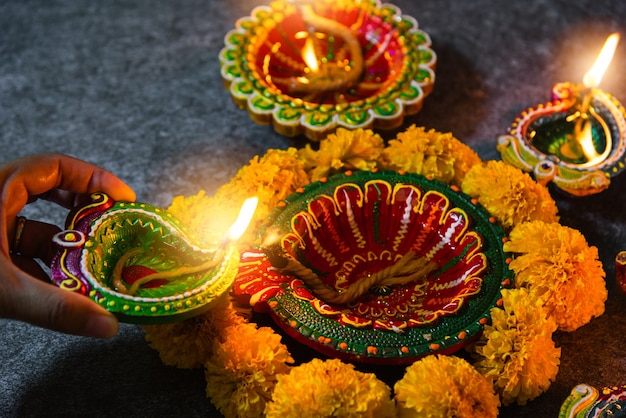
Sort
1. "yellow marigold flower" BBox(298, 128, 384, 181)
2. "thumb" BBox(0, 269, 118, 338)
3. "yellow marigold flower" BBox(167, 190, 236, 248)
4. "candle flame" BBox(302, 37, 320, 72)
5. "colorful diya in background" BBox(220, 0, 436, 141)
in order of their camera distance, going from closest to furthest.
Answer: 1. "thumb" BBox(0, 269, 118, 338)
2. "yellow marigold flower" BBox(167, 190, 236, 248)
3. "yellow marigold flower" BBox(298, 128, 384, 181)
4. "colorful diya in background" BBox(220, 0, 436, 141)
5. "candle flame" BBox(302, 37, 320, 72)

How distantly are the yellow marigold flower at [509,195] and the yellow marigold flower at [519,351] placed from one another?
15 centimetres

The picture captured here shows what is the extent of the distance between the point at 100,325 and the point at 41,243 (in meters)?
0.25

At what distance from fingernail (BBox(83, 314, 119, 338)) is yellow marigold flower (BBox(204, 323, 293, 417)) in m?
0.14

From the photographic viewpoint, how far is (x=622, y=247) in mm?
1083

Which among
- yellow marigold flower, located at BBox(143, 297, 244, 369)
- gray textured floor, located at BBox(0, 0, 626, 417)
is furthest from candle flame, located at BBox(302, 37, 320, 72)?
yellow marigold flower, located at BBox(143, 297, 244, 369)

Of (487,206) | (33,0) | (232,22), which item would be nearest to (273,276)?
(487,206)

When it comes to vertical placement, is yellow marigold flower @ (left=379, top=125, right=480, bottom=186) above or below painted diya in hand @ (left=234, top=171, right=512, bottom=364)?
above

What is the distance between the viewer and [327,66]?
1.30 m

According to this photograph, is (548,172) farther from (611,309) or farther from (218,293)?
(218,293)

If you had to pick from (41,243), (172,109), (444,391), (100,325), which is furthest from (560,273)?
(172,109)

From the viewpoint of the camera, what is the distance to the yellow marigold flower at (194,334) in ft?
2.80

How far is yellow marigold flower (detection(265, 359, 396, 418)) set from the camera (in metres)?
0.75

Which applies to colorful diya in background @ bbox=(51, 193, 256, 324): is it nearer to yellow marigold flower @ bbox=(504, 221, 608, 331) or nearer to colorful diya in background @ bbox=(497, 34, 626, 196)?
yellow marigold flower @ bbox=(504, 221, 608, 331)

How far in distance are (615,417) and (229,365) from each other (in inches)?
17.9
